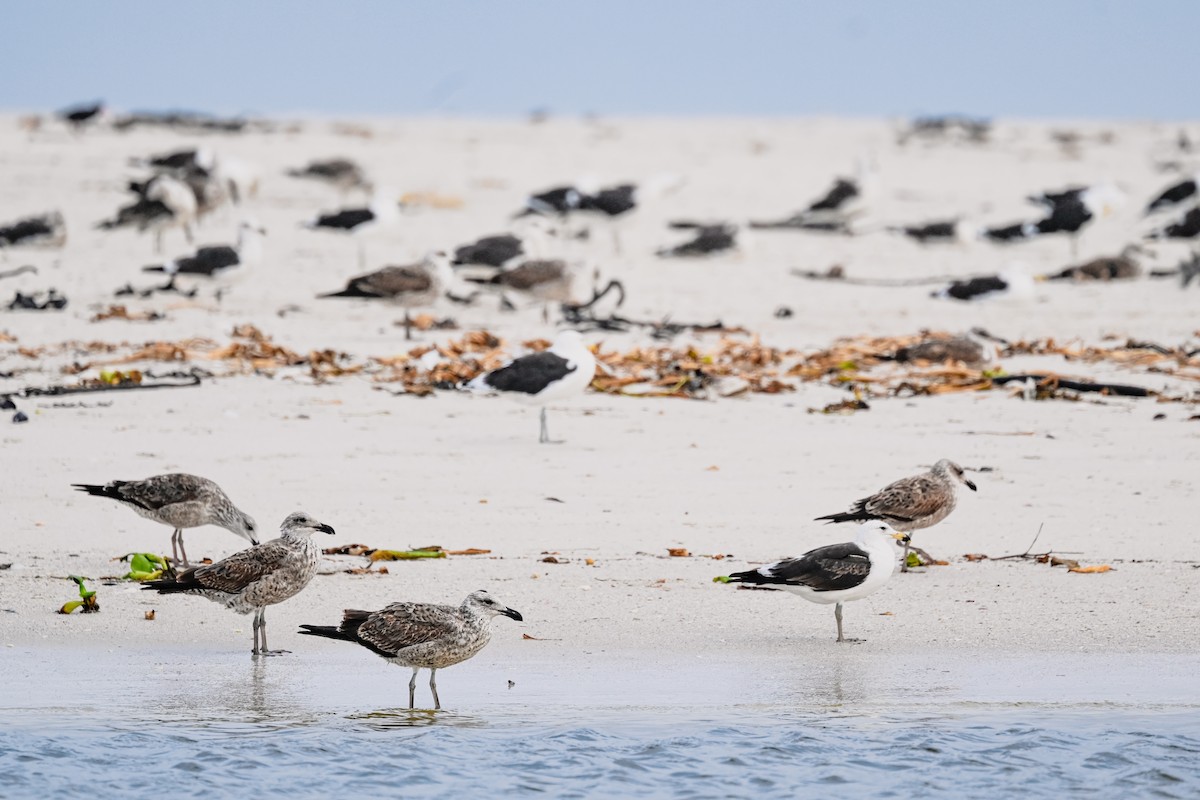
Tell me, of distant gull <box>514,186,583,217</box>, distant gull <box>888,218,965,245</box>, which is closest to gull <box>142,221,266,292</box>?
distant gull <box>514,186,583,217</box>

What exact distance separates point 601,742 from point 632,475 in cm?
413

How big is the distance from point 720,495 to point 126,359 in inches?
241

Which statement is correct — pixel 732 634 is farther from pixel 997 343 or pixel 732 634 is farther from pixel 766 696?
pixel 997 343

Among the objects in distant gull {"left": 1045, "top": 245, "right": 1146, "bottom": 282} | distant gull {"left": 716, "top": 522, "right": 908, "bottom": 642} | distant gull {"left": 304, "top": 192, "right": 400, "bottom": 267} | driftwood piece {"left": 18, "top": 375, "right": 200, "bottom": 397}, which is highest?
distant gull {"left": 304, "top": 192, "right": 400, "bottom": 267}

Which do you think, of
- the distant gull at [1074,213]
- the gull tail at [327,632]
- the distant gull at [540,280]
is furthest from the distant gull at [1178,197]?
the gull tail at [327,632]

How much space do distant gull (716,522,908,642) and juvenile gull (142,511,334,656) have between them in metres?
2.09

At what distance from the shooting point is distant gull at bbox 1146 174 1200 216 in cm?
2552

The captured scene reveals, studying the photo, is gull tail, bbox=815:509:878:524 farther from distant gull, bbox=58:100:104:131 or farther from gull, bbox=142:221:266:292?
distant gull, bbox=58:100:104:131

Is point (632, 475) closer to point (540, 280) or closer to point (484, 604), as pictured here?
point (484, 604)

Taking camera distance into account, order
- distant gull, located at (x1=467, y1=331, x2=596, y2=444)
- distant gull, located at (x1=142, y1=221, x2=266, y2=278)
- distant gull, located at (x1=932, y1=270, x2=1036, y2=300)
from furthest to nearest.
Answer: distant gull, located at (x1=932, y1=270, x2=1036, y2=300)
distant gull, located at (x1=142, y1=221, x2=266, y2=278)
distant gull, located at (x1=467, y1=331, x2=596, y2=444)

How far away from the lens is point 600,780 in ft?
21.6

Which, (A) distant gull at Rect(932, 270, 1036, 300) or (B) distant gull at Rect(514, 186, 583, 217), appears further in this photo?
(B) distant gull at Rect(514, 186, 583, 217)

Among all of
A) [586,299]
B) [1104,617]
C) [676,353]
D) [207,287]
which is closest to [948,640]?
[1104,617]

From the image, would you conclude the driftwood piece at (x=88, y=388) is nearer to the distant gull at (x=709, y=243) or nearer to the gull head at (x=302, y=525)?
the gull head at (x=302, y=525)
